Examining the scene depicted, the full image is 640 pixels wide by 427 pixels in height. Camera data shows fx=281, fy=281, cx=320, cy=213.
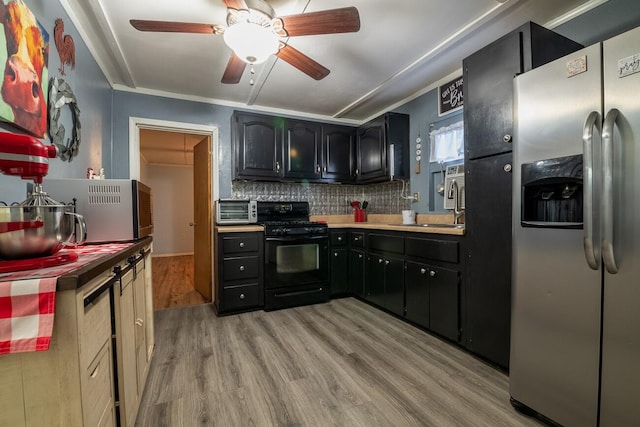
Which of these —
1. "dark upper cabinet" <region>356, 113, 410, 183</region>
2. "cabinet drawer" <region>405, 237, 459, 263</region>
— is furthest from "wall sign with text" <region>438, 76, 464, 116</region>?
"cabinet drawer" <region>405, 237, 459, 263</region>

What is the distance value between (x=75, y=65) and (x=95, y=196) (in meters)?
1.17

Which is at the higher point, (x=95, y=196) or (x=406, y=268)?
(x=95, y=196)

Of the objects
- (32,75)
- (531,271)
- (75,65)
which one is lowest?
(531,271)

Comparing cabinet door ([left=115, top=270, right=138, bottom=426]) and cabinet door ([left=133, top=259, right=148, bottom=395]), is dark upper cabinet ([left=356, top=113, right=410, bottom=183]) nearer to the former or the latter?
cabinet door ([left=133, top=259, right=148, bottom=395])

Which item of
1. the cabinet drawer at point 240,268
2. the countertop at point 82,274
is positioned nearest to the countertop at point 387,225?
the cabinet drawer at point 240,268

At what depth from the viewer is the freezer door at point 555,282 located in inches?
47.9

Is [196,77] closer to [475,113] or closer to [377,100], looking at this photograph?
[377,100]

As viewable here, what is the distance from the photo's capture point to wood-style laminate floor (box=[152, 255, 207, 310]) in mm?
3350

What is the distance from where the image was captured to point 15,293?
2.08 ft

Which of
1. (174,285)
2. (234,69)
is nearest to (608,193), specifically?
(234,69)

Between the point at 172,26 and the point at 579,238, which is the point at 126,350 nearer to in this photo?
the point at 172,26

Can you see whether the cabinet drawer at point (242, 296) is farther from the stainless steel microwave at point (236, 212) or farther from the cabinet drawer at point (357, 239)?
the cabinet drawer at point (357, 239)

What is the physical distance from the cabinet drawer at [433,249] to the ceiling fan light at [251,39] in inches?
71.1

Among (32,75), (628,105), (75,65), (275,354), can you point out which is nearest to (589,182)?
(628,105)
